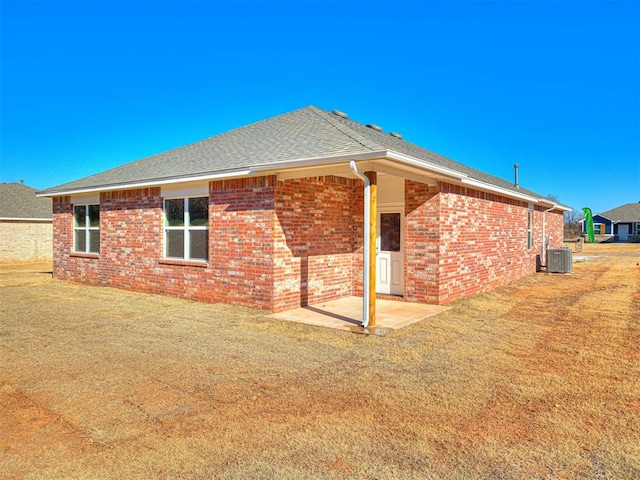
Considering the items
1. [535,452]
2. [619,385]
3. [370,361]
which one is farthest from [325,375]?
[619,385]

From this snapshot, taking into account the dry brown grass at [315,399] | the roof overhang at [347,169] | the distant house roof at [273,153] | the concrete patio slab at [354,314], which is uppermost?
the distant house roof at [273,153]

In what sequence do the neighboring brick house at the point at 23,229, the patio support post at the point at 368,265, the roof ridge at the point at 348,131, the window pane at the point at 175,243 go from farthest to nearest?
the neighboring brick house at the point at 23,229, the window pane at the point at 175,243, the roof ridge at the point at 348,131, the patio support post at the point at 368,265

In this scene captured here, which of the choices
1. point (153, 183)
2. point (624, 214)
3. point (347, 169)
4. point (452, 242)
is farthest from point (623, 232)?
point (153, 183)

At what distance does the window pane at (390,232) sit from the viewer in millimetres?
10938

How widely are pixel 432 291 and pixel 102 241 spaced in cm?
962

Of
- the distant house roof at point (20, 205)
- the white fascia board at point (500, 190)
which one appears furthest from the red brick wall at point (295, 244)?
the distant house roof at point (20, 205)

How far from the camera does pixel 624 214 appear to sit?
55312mm

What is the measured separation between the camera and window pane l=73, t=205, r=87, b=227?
14.4 metres

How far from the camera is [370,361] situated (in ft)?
19.8

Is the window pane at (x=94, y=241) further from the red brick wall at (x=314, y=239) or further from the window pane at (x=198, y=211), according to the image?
the red brick wall at (x=314, y=239)

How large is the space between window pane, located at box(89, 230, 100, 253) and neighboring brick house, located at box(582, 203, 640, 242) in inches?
2181

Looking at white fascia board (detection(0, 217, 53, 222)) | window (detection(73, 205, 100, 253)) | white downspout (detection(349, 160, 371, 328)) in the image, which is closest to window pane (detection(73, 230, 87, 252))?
window (detection(73, 205, 100, 253))

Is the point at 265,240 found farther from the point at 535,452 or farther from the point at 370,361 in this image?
the point at 535,452

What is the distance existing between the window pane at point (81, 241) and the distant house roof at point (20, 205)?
14.0m
